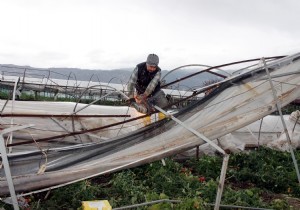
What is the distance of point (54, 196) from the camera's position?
6121 millimetres

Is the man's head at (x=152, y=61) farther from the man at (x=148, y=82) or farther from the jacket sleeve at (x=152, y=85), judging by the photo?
the jacket sleeve at (x=152, y=85)

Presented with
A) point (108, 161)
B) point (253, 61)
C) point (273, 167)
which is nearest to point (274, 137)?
point (273, 167)

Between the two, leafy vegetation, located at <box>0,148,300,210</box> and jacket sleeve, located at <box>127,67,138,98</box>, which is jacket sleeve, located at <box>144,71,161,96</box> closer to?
jacket sleeve, located at <box>127,67,138,98</box>

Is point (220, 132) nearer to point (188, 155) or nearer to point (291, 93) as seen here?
point (291, 93)

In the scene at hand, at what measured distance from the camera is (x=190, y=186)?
7004mm

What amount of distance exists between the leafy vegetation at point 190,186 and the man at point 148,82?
4.69 feet

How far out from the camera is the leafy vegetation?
5.91 meters

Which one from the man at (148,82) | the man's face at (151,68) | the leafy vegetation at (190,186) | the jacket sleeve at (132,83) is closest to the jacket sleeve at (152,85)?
the man at (148,82)

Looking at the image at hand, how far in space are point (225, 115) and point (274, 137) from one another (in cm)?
827

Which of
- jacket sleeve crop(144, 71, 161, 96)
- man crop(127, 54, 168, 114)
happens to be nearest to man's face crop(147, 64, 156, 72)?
man crop(127, 54, 168, 114)

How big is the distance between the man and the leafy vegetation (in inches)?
56.3

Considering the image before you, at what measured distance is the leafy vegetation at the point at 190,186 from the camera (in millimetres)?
5910

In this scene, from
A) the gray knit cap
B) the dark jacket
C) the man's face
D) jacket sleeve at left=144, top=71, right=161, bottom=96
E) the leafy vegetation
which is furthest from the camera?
the dark jacket

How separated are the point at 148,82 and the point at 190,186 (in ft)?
8.17
